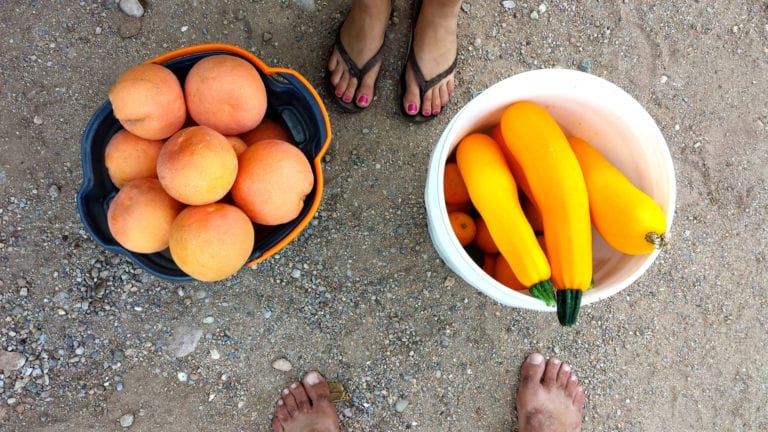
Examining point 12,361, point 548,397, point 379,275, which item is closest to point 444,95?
point 379,275

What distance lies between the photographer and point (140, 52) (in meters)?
1.45

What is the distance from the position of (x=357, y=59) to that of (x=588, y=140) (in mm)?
631

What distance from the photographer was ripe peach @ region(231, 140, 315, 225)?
3.22ft

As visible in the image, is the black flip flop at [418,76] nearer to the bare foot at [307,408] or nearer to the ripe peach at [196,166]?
the ripe peach at [196,166]

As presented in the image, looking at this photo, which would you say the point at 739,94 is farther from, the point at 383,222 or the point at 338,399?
the point at 338,399

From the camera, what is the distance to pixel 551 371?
160 centimetres

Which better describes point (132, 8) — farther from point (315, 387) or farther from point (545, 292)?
point (545, 292)

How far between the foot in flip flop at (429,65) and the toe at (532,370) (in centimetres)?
77

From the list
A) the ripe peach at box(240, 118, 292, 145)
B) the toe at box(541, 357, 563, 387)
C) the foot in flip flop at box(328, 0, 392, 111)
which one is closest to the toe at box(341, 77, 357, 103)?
the foot in flip flop at box(328, 0, 392, 111)

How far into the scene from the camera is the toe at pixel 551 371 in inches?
62.1

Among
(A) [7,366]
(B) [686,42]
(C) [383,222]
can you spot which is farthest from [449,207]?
(A) [7,366]

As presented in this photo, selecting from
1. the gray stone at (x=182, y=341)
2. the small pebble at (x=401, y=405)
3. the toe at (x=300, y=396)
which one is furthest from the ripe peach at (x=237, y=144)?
the small pebble at (x=401, y=405)

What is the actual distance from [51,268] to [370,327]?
2.86 ft

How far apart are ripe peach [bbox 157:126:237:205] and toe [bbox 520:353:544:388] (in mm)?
1068
